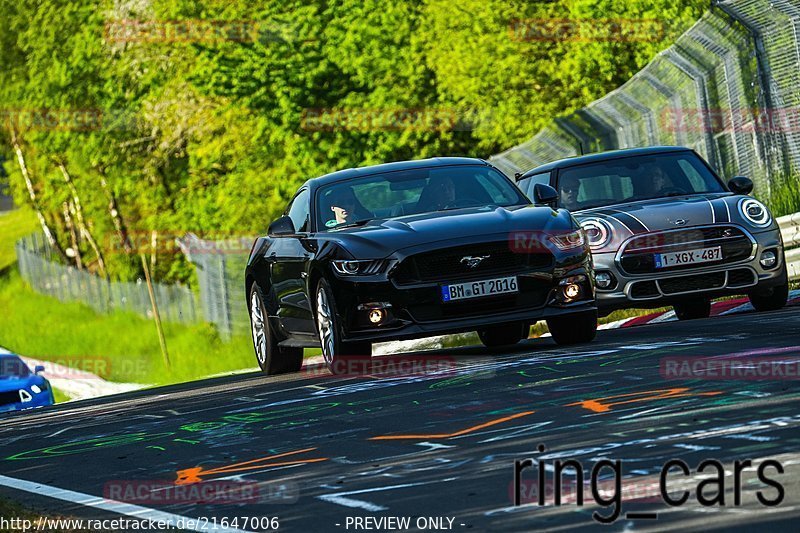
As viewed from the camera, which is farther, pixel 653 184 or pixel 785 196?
pixel 785 196

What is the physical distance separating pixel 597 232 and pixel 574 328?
2.06m

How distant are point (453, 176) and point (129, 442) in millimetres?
4422

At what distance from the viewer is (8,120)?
7075 centimetres

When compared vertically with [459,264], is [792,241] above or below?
below

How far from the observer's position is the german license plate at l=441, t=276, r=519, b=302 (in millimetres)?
11945

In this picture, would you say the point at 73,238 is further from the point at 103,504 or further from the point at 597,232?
the point at 103,504

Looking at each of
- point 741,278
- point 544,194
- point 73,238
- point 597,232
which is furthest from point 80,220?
point 544,194

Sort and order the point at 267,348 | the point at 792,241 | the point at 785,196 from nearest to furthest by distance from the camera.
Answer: the point at 267,348
the point at 792,241
the point at 785,196

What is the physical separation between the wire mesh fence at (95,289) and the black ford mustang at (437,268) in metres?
33.0

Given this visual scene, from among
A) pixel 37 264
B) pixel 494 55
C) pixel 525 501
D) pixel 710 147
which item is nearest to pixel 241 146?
pixel 494 55

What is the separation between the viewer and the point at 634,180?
15.9 metres

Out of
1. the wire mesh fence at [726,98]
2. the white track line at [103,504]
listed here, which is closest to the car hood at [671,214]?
the wire mesh fence at [726,98]

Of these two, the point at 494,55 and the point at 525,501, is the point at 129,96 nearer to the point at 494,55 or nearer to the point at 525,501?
the point at 494,55

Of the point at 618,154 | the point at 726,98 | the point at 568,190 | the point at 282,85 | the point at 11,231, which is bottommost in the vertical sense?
the point at 568,190
